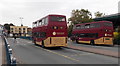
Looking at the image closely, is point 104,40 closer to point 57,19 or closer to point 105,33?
point 105,33

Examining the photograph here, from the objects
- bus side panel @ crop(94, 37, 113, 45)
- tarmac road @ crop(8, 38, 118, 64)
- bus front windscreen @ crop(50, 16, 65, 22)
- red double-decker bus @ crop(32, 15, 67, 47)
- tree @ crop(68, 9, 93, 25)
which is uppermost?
tree @ crop(68, 9, 93, 25)

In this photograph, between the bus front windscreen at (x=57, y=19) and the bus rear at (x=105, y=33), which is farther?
the bus rear at (x=105, y=33)

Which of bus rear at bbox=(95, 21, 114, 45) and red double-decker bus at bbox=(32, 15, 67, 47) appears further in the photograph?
bus rear at bbox=(95, 21, 114, 45)

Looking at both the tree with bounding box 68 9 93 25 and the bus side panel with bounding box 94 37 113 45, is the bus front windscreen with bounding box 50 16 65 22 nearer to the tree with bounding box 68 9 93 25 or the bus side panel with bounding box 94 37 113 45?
the bus side panel with bounding box 94 37 113 45

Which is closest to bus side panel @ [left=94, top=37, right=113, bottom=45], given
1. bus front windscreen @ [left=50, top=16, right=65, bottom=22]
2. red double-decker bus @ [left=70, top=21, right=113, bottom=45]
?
red double-decker bus @ [left=70, top=21, right=113, bottom=45]

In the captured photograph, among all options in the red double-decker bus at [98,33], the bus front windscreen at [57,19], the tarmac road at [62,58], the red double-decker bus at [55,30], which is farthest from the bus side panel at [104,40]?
the tarmac road at [62,58]

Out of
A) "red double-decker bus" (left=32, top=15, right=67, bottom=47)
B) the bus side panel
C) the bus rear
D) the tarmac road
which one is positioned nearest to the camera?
the tarmac road

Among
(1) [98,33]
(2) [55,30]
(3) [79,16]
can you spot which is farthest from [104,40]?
(3) [79,16]

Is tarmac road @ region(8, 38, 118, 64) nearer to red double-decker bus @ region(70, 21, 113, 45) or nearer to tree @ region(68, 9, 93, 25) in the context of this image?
red double-decker bus @ region(70, 21, 113, 45)

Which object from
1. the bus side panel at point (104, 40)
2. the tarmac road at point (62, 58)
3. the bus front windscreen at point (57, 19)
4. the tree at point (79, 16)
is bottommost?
the tarmac road at point (62, 58)

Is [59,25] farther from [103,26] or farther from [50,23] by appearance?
[103,26]

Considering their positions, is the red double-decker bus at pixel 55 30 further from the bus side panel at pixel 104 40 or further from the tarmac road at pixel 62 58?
the bus side panel at pixel 104 40

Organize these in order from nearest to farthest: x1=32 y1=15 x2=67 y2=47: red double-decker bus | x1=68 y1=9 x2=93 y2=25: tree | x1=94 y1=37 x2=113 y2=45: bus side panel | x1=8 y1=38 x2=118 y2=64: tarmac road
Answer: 1. x1=8 y1=38 x2=118 y2=64: tarmac road
2. x1=32 y1=15 x2=67 y2=47: red double-decker bus
3. x1=94 y1=37 x2=113 y2=45: bus side panel
4. x1=68 y1=9 x2=93 y2=25: tree

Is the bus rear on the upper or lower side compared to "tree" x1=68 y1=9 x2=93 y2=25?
lower
